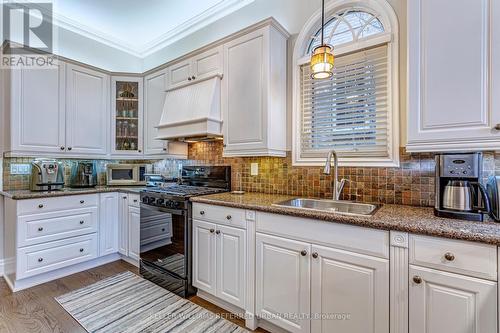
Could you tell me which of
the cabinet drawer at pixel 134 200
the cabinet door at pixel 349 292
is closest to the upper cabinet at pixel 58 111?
the cabinet drawer at pixel 134 200

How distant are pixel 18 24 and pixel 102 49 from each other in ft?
2.99

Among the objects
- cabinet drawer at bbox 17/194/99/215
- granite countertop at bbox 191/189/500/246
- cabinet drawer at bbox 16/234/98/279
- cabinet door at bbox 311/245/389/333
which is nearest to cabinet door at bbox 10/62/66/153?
cabinet drawer at bbox 17/194/99/215

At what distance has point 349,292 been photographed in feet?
4.69

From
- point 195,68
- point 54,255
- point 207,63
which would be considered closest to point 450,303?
point 207,63

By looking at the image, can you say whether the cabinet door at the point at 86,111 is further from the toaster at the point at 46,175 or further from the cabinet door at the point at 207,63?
the cabinet door at the point at 207,63

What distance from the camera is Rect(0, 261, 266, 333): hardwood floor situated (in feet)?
6.17

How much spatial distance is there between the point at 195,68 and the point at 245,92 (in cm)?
81

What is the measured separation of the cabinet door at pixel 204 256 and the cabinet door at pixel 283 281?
46 centimetres

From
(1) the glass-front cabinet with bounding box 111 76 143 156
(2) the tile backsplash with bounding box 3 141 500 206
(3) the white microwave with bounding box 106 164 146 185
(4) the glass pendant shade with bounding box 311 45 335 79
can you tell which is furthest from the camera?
(1) the glass-front cabinet with bounding box 111 76 143 156

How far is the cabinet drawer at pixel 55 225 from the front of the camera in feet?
8.07

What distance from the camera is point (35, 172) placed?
278 cm

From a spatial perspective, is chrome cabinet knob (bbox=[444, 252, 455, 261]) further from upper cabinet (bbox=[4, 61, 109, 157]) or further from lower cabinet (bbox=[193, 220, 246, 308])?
upper cabinet (bbox=[4, 61, 109, 157])

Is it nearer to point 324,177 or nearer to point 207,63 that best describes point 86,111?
point 207,63

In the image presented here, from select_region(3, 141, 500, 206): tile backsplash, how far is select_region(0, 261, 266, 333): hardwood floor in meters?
1.16
